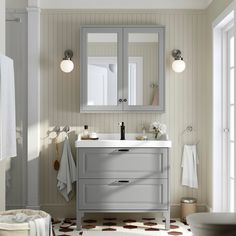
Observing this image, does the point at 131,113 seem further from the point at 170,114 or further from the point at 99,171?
→ the point at 99,171

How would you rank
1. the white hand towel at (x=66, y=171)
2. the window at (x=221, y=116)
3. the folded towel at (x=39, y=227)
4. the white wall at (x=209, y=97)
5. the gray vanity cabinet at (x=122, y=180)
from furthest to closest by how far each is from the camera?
the white hand towel at (x=66, y=171) → the white wall at (x=209, y=97) → the window at (x=221, y=116) → the gray vanity cabinet at (x=122, y=180) → the folded towel at (x=39, y=227)

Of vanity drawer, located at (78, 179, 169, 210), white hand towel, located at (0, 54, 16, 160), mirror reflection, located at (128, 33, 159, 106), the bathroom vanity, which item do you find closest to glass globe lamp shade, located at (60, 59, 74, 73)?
mirror reflection, located at (128, 33, 159, 106)

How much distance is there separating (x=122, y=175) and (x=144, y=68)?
1173 millimetres

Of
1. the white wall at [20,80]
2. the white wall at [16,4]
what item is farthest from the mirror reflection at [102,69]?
the white wall at [16,4]

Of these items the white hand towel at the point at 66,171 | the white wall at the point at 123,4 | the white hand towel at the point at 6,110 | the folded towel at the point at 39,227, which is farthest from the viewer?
the white wall at the point at 123,4

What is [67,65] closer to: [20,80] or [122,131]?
[20,80]

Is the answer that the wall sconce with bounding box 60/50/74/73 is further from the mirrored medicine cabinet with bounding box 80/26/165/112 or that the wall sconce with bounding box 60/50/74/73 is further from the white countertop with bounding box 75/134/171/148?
the white countertop with bounding box 75/134/171/148

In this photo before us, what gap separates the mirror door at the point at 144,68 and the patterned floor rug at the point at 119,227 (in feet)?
3.94

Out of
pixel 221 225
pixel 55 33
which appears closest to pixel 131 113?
pixel 55 33

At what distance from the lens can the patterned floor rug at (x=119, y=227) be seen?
494cm

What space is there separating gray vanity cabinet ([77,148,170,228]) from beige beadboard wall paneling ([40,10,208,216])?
58cm

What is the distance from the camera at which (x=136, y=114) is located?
5594mm

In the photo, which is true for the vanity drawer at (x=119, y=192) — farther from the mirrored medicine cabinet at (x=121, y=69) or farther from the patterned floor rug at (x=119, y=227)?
the mirrored medicine cabinet at (x=121, y=69)

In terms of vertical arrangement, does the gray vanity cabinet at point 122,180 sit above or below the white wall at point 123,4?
below
